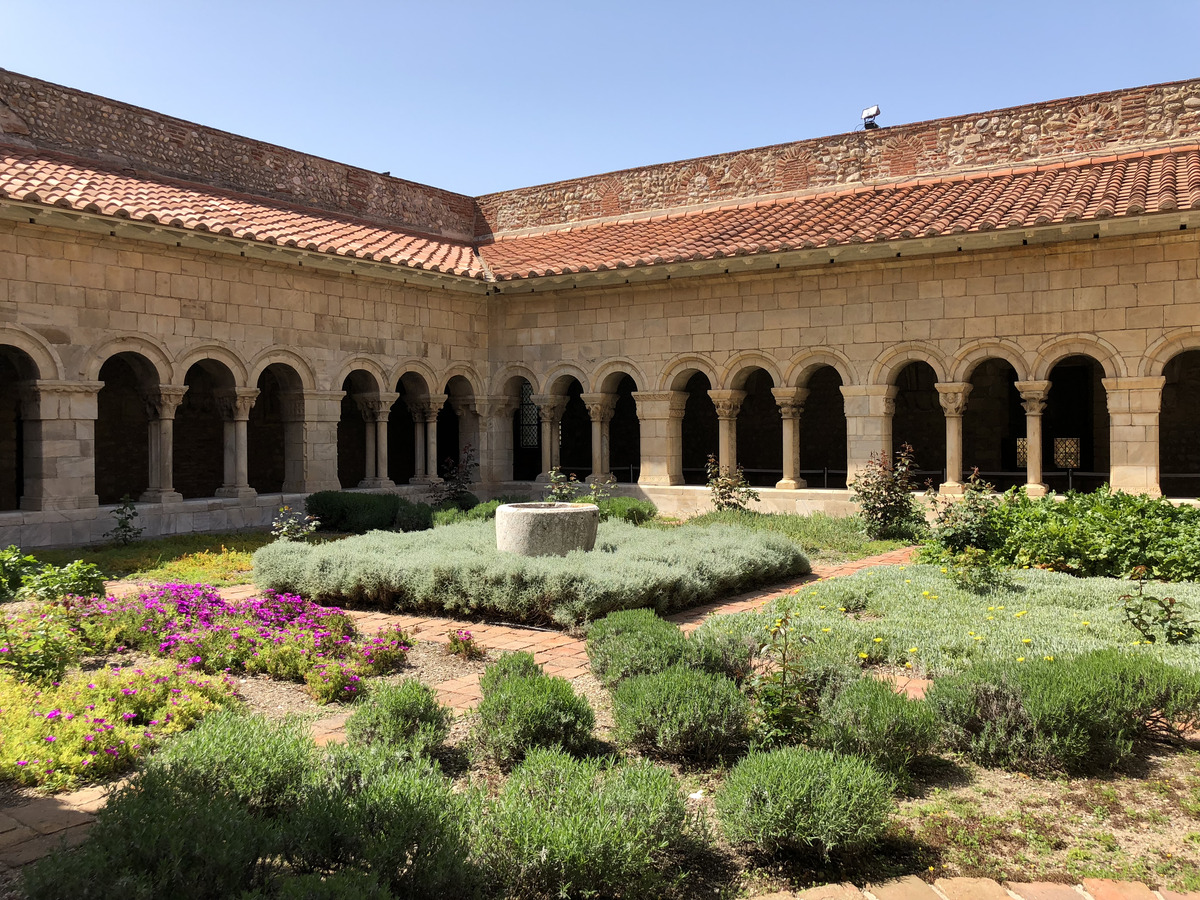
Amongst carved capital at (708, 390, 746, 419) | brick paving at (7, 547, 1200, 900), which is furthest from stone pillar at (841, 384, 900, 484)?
brick paving at (7, 547, 1200, 900)

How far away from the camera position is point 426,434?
1582 centimetres

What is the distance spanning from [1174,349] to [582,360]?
8.27 meters

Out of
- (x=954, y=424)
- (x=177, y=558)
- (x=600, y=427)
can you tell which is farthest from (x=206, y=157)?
(x=954, y=424)

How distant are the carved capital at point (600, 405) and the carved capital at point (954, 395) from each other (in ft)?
16.7

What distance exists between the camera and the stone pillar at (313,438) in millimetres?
13734

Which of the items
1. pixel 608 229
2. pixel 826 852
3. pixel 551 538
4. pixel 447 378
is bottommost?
pixel 826 852

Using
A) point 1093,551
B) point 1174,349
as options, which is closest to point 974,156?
point 1174,349

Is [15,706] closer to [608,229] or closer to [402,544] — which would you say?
[402,544]

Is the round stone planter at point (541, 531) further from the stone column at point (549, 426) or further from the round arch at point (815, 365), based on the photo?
the stone column at point (549, 426)

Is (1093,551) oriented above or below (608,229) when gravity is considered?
below

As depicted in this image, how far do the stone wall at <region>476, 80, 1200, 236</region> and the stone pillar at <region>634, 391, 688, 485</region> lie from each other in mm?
3711

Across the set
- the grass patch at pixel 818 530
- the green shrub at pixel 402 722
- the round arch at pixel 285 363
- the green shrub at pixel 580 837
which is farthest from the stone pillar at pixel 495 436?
the green shrub at pixel 580 837

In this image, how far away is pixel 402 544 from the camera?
29.7ft

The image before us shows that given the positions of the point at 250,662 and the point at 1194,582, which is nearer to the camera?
the point at 250,662
